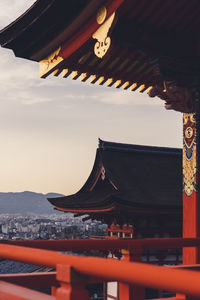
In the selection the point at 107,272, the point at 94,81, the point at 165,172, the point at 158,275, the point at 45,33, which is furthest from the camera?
the point at 165,172

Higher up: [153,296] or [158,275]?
[158,275]

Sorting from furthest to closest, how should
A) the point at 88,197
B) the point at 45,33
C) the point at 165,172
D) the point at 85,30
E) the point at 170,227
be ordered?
the point at 165,172 → the point at 88,197 → the point at 170,227 → the point at 45,33 → the point at 85,30

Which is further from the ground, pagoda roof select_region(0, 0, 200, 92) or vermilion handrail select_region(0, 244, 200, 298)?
pagoda roof select_region(0, 0, 200, 92)

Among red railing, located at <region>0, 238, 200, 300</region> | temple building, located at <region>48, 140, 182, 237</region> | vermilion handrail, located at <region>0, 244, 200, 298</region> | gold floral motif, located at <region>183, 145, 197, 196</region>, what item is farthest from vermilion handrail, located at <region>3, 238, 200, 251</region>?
temple building, located at <region>48, 140, 182, 237</region>

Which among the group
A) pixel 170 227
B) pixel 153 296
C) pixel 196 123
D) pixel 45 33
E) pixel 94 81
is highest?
pixel 45 33

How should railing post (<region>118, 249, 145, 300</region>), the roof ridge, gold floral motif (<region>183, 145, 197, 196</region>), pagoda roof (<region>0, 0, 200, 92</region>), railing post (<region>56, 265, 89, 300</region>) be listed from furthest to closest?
1. the roof ridge
2. gold floral motif (<region>183, 145, 197, 196</region>)
3. pagoda roof (<region>0, 0, 200, 92</region>)
4. railing post (<region>118, 249, 145, 300</region>)
5. railing post (<region>56, 265, 89, 300</region>)

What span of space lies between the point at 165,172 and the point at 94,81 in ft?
32.9

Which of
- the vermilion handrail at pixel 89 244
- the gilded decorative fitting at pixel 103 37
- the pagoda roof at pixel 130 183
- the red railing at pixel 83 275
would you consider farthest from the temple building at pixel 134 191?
the red railing at pixel 83 275

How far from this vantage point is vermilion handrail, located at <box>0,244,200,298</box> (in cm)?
172

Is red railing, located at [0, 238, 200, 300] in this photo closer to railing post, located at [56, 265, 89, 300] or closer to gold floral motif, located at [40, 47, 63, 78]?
railing post, located at [56, 265, 89, 300]

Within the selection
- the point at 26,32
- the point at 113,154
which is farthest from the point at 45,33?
the point at 113,154

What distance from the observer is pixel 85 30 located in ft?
17.9

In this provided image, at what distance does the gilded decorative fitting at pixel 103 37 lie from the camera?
16.2 feet

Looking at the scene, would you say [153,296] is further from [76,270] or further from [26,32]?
[76,270]
